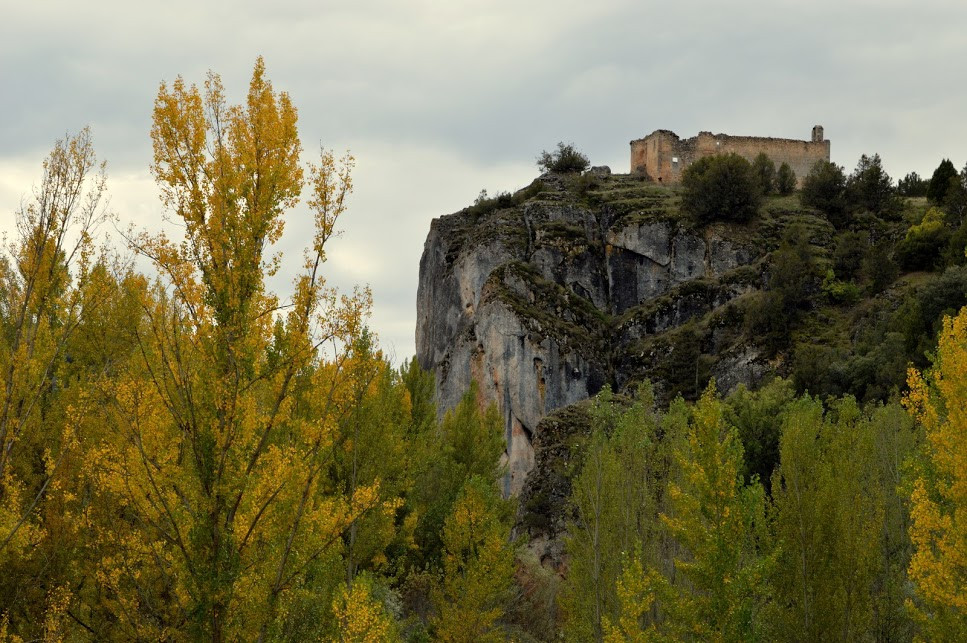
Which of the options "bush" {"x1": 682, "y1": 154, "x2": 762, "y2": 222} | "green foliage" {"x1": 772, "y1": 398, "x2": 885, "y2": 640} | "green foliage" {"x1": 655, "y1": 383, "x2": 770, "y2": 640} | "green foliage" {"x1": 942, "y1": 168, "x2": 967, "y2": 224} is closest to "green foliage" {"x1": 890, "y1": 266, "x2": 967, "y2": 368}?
"green foliage" {"x1": 942, "y1": 168, "x2": 967, "y2": 224}

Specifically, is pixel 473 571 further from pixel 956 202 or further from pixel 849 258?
pixel 956 202

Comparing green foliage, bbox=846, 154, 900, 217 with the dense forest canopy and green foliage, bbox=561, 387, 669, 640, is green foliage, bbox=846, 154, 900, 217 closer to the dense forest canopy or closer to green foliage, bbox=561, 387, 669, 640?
the dense forest canopy

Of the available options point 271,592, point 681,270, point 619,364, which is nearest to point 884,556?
point 271,592

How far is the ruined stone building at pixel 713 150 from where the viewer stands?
77.4 meters

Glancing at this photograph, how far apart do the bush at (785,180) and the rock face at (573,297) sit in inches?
330

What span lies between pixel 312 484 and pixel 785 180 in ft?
229

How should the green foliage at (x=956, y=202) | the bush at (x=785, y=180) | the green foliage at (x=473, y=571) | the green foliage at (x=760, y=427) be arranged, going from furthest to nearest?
1. the bush at (x=785, y=180)
2. the green foliage at (x=956, y=202)
3. the green foliage at (x=760, y=427)
4. the green foliage at (x=473, y=571)

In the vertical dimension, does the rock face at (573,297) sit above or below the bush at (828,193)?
below

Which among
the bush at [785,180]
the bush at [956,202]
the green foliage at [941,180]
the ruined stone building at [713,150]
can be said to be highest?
the ruined stone building at [713,150]

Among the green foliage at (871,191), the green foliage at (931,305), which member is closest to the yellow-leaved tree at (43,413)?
the green foliage at (931,305)

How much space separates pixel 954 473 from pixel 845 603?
5.39 m

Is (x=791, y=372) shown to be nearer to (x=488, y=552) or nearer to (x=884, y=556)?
(x=884, y=556)

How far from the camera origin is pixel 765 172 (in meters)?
72.6

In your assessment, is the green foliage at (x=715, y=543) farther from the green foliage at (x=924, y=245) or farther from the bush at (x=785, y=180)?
the bush at (x=785, y=180)
